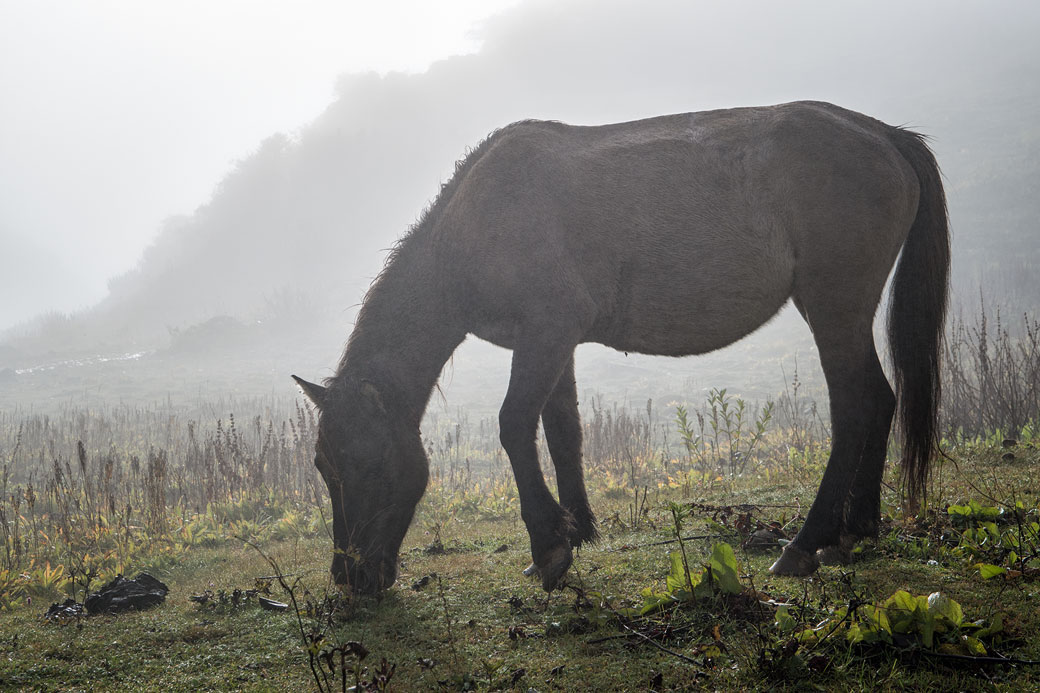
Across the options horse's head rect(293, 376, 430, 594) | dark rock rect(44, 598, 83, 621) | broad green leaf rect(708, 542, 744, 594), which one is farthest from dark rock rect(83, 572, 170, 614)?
broad green leaf rect(708, 542, 744, 594)

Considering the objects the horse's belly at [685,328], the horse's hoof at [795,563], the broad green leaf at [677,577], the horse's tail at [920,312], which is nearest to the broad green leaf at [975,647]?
the broad green leaf at [677,577]

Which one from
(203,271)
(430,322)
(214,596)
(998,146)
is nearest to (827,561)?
(430,322)

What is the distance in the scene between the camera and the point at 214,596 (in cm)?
416

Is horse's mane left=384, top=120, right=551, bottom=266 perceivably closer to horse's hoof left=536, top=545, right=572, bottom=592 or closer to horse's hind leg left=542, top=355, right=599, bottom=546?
horse's hind leg left=542, top=355, right=599, bottom=546

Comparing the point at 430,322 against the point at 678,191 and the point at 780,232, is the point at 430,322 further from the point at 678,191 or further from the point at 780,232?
the point at 780,232

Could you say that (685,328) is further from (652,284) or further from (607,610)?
(607,610)

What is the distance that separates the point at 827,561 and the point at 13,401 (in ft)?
81.9

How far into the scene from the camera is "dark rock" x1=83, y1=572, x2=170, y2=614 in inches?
152

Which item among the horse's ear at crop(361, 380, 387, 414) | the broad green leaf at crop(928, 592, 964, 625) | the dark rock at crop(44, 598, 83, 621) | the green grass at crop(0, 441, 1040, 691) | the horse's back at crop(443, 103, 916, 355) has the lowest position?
the dark rock at crop(44, 598, 83, 621)

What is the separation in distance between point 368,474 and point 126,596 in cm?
162

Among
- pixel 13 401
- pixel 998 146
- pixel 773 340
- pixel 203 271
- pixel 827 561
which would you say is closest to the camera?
pixel 827 561

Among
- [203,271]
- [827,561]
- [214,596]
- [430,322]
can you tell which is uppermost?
[203,271]

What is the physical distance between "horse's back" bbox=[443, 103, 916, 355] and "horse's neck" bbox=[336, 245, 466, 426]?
28 cm

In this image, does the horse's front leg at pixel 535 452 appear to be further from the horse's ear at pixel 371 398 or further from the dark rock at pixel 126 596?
the dark rock at pixel 126 596
